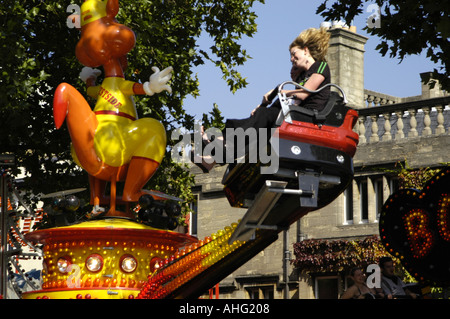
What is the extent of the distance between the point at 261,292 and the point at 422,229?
19439 millimetres

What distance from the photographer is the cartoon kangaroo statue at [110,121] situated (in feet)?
35.5

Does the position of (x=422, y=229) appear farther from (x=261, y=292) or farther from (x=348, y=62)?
(x=348, y=62)

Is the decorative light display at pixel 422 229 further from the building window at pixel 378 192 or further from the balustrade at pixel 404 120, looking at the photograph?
the building window at pixel 378 192

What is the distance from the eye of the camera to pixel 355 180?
86.1ft

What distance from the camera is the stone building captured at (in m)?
24.8

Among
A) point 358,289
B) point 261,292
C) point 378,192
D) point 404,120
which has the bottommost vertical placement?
point 261,292

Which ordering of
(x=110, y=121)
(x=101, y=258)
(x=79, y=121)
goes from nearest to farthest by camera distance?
1. (x=101, y=258)
2. (x=79, y=121)
3. (x=110, y=121)

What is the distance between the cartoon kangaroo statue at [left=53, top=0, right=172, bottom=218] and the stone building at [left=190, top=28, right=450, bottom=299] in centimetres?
1425

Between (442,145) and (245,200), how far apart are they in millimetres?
16344

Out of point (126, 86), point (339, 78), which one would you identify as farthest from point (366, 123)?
point (126, 86)

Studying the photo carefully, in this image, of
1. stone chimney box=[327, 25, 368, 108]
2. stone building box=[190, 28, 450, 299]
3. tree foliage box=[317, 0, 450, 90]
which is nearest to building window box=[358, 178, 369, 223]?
stone building box=[190, 28, 450, 299]

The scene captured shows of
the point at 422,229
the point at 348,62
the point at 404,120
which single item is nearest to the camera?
the point at 422,229

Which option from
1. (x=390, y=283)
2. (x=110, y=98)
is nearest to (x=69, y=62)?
(x=110, y=98)

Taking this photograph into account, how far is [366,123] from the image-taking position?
26.1 metres
